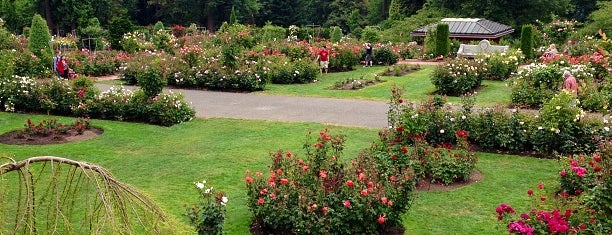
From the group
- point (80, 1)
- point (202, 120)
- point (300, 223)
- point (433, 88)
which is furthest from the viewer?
point (80, 1)

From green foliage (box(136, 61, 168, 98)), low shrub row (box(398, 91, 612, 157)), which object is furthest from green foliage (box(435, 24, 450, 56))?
low shrub row (box(398, 91, 612, 157))

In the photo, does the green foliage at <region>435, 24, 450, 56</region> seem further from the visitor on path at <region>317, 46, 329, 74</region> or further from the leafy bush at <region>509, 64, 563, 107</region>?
the leafy bush at <region>509, 64, 563, 107</region>

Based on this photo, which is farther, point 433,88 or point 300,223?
point 433,88

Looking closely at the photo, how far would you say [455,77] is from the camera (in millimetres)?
16828

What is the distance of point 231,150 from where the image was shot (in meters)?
10.5

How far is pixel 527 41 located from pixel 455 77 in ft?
32.5

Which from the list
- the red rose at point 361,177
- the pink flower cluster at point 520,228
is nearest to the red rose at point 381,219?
the red rose at point 361,177

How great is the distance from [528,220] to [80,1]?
53.5m

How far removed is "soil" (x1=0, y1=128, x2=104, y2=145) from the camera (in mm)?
11250

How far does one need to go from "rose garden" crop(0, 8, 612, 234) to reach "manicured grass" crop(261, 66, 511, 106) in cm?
10

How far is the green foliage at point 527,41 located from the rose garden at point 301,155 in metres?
4.34

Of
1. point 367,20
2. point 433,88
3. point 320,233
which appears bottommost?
Answer: point 320,233

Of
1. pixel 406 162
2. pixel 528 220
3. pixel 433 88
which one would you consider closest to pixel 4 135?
pixel 406 162

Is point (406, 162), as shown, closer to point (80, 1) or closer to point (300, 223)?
point (300, 223)
